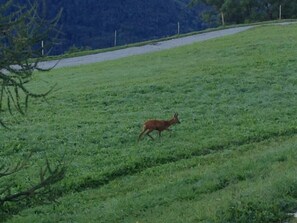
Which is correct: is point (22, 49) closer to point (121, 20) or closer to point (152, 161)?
point (152, 161)

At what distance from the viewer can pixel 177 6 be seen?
138000mm

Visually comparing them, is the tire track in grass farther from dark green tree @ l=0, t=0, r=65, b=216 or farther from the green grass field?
dark green tree @ l=0, t=0, r=65, b=216

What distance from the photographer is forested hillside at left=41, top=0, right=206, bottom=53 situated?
409 ft

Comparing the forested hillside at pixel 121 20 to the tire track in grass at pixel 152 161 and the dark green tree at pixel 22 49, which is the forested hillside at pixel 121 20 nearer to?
the tire track in grass at pixel 152 161

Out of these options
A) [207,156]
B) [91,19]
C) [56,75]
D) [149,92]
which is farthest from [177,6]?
[207,156]

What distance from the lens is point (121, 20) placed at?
428 feet

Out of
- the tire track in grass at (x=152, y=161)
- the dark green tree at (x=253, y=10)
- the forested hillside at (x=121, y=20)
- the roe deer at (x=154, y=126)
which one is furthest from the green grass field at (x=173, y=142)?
the forested hillside at (x=121, y=20)

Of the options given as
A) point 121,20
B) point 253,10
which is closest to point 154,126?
point 253,10

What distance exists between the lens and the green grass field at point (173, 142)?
10.5 meters

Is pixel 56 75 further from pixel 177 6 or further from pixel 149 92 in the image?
pixel 177 6

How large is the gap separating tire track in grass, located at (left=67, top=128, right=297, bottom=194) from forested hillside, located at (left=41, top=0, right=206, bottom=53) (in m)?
105

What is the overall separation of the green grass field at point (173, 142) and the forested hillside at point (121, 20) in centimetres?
9357

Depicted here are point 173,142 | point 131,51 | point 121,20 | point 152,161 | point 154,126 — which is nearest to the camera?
point 152,161

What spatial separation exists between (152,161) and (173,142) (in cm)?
160
